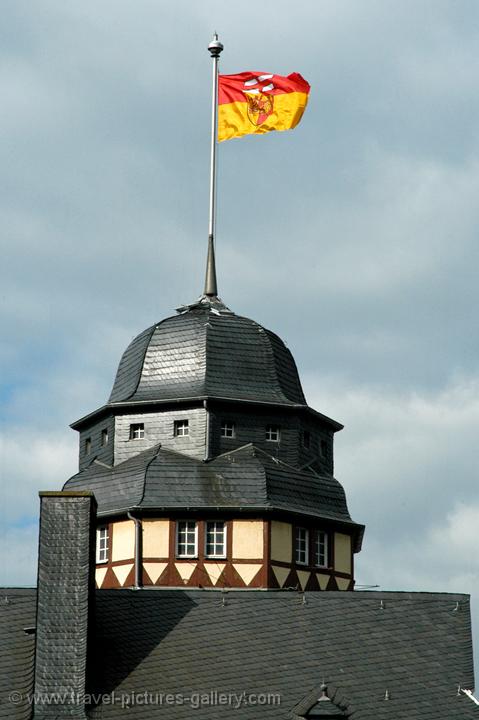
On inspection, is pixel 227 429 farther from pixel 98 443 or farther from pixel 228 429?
pixel 98 443

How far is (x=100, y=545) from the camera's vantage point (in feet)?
189

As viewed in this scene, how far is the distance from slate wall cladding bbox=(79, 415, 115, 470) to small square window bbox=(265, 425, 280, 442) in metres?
4.95

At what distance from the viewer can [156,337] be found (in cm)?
6212

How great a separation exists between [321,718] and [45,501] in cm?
879

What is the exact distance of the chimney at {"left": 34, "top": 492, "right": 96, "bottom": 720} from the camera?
44.3 meters

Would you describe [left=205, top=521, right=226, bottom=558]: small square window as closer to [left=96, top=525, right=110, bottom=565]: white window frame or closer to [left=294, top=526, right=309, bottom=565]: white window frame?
[left=294, top=526, right=309, bottom=565]: white window frame

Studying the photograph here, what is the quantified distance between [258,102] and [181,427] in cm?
1178

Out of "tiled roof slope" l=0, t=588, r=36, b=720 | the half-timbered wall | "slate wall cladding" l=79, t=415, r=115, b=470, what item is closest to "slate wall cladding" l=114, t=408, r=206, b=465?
"slate wall cladding" l=79, t=415, r=115, b=470

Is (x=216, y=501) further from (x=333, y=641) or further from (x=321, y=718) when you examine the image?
(x=321, y=718)

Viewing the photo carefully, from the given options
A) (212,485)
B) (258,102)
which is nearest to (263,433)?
(212,485)

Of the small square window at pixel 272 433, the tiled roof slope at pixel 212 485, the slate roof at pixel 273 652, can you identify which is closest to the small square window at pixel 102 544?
the tiled roof slope at pixel 212 485

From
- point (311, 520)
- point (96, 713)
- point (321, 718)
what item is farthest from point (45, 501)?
point (311, 520)

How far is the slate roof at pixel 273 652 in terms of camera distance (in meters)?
45.0

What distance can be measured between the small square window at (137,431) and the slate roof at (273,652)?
1120 centimetres
